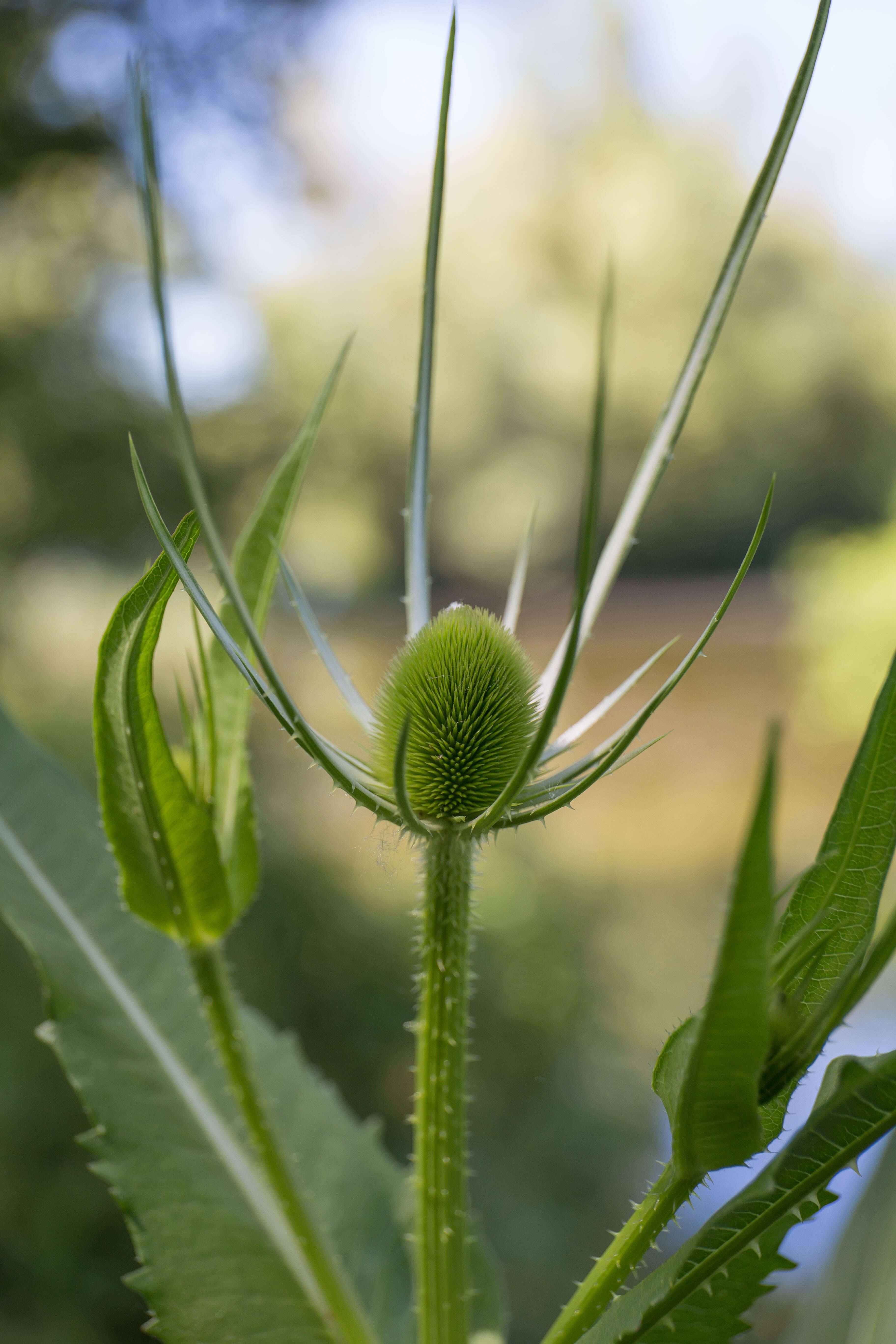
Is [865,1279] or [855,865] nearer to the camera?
[855,865]

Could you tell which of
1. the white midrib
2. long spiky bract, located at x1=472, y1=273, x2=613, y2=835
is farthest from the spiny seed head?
the white midrib

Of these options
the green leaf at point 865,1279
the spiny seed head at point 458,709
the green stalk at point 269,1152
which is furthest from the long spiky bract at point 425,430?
the green leaf at point 865,1279

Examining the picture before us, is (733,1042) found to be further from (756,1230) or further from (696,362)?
(696,362)

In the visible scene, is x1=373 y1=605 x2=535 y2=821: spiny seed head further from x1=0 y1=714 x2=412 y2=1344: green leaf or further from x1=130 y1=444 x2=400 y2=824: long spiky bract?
x1=0 y1=714 x2=412 y2=1344: green leaf

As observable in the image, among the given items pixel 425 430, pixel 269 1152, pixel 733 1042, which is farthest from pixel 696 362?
pixel 269 1152

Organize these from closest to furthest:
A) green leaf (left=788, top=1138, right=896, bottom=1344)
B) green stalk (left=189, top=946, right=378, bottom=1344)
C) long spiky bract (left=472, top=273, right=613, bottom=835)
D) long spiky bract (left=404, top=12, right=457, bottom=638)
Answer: long spiky bract (left=472, top=273, right=613, bottom=835) < long spiky bract (left=404, top=12, right=457, bottom=638) < green stalk (left=189, top=946, right=378, bottom=1344) < green leaf (left=788, top=1138, right=896, bottom=1344)
